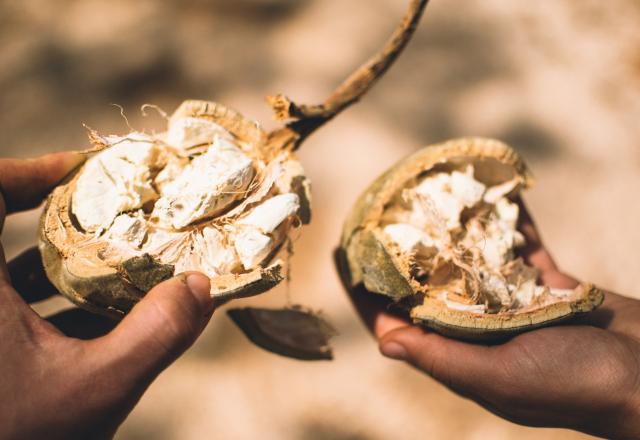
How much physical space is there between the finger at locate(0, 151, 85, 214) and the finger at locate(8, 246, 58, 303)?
0.22m

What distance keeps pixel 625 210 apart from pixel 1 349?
2371 millimetres

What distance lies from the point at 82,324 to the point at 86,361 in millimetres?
649

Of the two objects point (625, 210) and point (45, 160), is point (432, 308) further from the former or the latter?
point (625, 210)

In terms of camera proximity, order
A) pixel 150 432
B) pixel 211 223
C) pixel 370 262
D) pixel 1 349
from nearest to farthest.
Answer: pixel 1 349 → pixel 211 223 → pixel 370 262 → pixel 150 432

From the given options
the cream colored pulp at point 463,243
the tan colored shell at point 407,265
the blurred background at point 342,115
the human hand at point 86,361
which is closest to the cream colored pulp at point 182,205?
the human hand at point 86,361

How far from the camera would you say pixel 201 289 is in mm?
1089

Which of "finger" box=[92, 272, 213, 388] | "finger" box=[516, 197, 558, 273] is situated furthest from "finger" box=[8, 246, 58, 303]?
"finger" box=[516, 197, 558, 273]

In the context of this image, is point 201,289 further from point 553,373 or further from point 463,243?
point 553,373

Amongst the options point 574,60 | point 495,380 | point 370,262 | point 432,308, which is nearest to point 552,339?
point 495,380

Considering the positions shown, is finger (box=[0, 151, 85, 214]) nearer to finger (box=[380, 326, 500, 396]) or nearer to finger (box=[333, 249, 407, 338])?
finger (box=[333, 249, 407, 338])

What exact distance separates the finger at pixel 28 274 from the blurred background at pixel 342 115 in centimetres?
40

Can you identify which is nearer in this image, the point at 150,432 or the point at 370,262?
the point at 370,262

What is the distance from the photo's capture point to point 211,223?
125 centimetres

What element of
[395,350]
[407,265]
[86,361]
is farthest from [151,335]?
[395,350]
